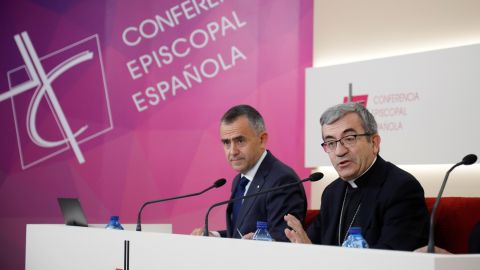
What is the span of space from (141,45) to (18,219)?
77.5 inches

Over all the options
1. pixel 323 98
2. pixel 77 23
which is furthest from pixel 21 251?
pixel 323 98

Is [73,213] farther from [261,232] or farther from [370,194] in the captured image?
[370,194]

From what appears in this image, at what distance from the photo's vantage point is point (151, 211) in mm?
6305

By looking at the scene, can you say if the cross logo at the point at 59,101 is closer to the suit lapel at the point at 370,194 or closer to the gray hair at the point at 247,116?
the gray hair at the point at 247,116

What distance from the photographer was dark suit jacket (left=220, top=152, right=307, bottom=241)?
3.55 metres

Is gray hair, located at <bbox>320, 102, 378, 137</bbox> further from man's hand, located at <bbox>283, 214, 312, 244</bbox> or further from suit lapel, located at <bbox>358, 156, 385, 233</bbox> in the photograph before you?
man's hand, located at <bbox>283, 214, 312, 244</bbox>

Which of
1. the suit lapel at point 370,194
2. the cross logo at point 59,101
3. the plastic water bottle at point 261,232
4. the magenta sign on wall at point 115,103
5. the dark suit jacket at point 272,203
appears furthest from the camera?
the cross logo at point 59,101

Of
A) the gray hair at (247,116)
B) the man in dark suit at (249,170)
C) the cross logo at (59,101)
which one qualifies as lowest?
the man in dark suit at (249,170)

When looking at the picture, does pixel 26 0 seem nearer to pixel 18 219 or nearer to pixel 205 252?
pixel 18 219

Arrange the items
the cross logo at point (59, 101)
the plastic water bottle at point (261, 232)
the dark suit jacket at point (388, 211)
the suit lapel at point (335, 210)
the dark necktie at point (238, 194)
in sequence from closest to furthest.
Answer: the dark suit jacket at point (388, 211)
the plastic water bottle at point (261, 232)
the suit lapel at point (335, 210)
the dark necktie at point (238, 194)
the cross logo at point (59, 101)

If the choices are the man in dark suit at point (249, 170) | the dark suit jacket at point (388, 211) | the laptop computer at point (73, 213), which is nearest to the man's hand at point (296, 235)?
the dark suit jacket at point (388, 211)

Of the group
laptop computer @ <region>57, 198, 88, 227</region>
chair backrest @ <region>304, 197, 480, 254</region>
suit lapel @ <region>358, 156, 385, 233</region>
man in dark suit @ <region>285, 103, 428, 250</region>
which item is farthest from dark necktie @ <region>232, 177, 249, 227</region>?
chair backrest @ <region>304, 197, 480, 254</region>

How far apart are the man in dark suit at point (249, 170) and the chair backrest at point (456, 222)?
0.79 meters

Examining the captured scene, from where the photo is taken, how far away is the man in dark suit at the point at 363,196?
285 centimetres
